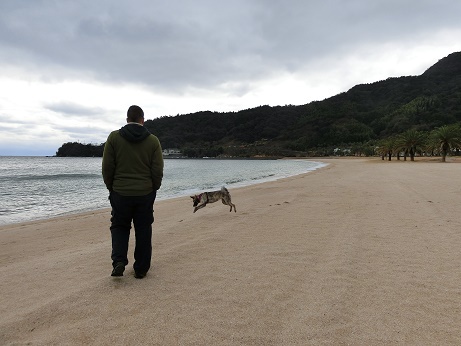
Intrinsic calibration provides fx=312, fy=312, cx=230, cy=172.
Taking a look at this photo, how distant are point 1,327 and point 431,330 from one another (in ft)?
13.6

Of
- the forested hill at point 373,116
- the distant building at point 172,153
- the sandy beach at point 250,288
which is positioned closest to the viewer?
the sandy beach at point 250,288

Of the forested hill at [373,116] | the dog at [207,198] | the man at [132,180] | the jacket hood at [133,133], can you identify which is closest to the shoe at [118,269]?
the man at [132,180]

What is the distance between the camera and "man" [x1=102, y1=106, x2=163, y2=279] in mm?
4191

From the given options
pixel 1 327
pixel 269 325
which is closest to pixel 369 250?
pixel 269 325

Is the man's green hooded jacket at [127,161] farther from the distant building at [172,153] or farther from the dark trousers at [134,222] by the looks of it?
the distant building at [172,153]

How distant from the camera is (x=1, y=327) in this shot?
10.2 feet

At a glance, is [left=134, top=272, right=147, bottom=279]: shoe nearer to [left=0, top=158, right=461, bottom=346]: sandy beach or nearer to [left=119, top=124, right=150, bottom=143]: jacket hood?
[left=0, top=158, right=461, bottom=346]: sandy beach

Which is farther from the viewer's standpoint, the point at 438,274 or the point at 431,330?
the point at 438,274

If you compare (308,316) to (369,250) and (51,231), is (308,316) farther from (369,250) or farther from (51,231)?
(51,231)

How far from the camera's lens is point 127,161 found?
13.8ft

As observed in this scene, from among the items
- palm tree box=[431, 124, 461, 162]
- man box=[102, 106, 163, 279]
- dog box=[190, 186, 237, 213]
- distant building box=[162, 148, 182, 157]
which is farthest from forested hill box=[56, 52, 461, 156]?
man box=[102, 106, 163, 279]

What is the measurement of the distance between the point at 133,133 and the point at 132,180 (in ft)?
2.07

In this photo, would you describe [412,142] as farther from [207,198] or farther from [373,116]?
[373,116]

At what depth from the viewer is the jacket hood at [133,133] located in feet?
13.7
